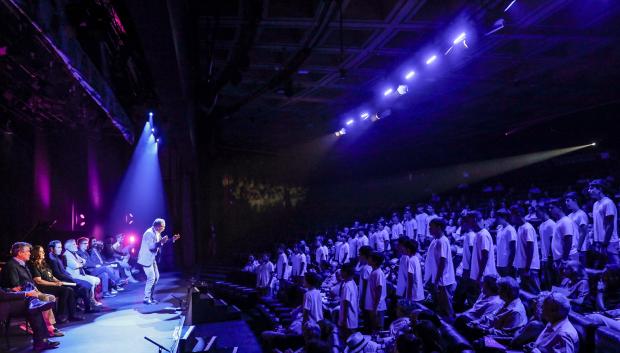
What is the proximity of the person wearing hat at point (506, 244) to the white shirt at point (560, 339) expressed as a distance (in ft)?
12.2

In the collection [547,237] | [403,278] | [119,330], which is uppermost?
[547,237]

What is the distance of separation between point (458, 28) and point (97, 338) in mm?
7574

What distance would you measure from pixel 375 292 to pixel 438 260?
127cm

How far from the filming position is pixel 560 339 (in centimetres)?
353

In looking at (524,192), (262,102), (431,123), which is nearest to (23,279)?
(262,102)

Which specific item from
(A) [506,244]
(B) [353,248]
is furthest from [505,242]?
(B) [353,248]

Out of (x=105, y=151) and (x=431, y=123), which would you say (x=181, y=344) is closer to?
(x=105, y=151)

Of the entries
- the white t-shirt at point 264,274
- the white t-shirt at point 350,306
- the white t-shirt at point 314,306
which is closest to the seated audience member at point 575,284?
the white t-shirt at point 350,306

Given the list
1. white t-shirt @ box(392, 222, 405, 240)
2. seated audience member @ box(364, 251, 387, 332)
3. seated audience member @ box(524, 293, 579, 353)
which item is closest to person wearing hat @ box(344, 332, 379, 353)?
seated audience member @ box(364, 251, 387, 332)

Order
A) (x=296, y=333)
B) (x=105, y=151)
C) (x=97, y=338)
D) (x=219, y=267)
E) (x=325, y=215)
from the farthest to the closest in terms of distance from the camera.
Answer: (x=325, y=215) → (x=219, y=267) → (x=105, y=151) → (x=97, y=338) → (x=296, y=333)

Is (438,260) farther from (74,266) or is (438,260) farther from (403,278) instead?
(74,266)

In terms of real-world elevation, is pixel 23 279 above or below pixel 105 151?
below

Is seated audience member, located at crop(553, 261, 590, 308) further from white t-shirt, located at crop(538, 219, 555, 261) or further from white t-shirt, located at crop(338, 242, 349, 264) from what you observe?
white t-shirt, located at crop(338, 242, 349, 264)

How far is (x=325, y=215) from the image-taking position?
68.8 feet
